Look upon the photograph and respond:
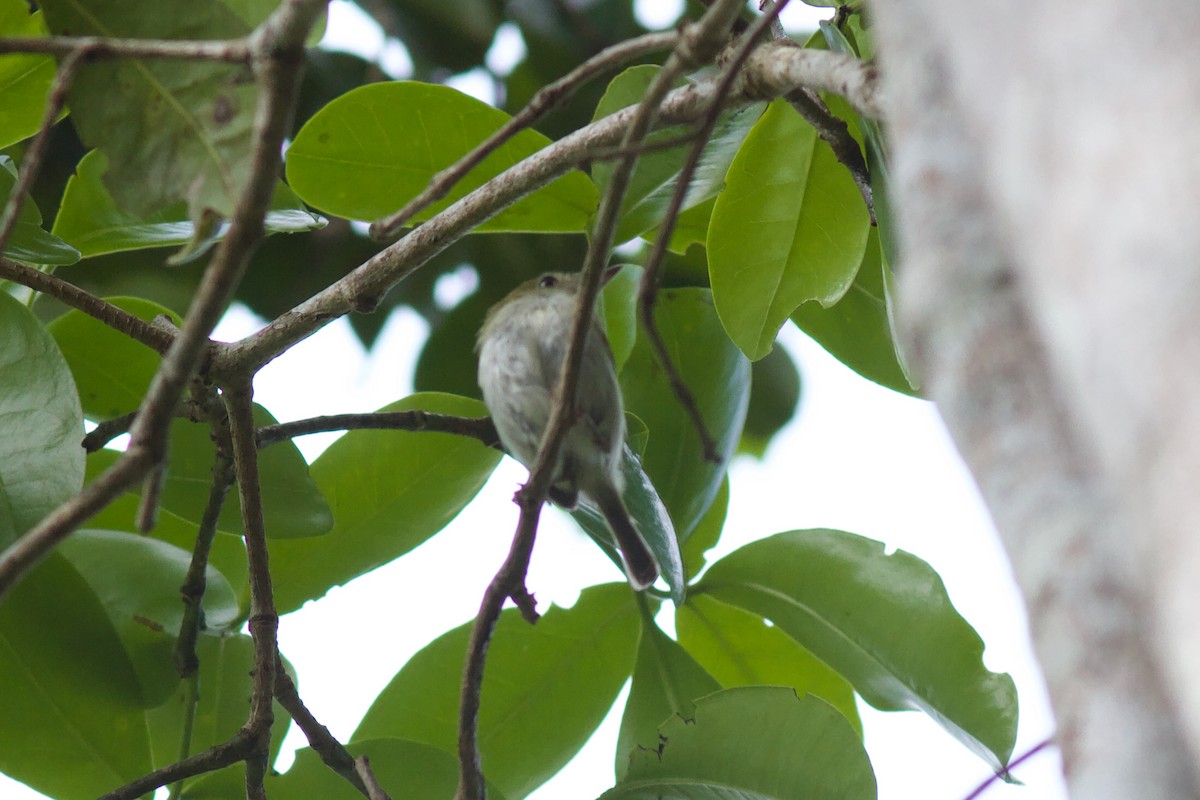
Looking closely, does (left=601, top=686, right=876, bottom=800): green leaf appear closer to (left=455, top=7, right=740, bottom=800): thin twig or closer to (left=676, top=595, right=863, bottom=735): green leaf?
(left=455, top=7, right=740, bottom=800): thin twig

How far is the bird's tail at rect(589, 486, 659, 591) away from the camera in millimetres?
1366

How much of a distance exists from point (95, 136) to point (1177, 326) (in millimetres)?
881

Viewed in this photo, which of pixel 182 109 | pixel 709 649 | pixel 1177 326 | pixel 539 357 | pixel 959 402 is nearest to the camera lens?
pixel 1177 326

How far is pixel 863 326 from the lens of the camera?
1414 millimetres

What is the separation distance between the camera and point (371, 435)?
1.41m

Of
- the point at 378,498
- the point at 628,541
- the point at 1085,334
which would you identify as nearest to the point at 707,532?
the point at 628,541

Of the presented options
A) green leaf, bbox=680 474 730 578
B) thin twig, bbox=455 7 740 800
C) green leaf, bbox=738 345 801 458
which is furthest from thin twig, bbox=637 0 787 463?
green leaf, bbox=738 345 801 458

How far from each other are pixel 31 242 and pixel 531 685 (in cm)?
74

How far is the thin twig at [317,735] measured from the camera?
112 centimetres

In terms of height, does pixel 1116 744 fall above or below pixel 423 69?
below

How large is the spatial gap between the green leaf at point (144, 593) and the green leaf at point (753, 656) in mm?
577

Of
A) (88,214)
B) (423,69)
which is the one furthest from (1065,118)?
(423,69)

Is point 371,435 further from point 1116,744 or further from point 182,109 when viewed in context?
point 1116,744

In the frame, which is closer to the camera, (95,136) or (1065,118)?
(1065,118)
